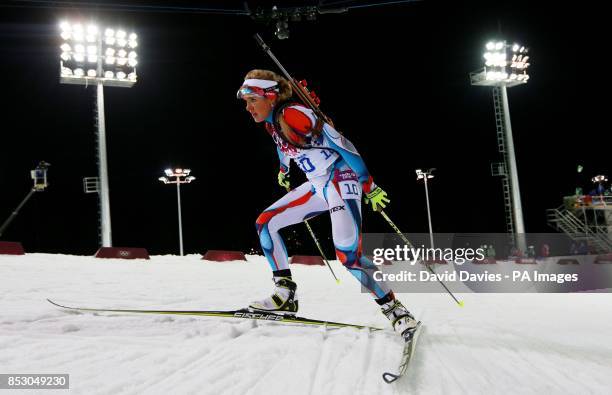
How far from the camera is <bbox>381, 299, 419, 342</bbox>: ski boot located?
3379mm

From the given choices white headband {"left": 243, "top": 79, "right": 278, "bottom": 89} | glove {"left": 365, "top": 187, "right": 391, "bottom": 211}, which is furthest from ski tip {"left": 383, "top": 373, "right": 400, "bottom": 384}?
white headband {"left": 243, "top": 79, "right": 278, "bottom": 89}

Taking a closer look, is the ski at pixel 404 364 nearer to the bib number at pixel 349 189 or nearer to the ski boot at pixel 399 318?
the ski boot at pixel 399 318

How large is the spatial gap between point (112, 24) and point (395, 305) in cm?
2206

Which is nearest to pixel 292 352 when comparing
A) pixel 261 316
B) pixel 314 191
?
pixel 261 316

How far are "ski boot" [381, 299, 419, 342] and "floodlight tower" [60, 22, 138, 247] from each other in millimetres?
17812

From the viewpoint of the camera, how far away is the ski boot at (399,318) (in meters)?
3.38

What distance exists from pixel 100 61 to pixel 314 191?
64.9 ft

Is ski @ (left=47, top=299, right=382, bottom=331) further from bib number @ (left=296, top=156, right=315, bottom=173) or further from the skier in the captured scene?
bib number @ (left=296, top=156, right=315, bottom=173)

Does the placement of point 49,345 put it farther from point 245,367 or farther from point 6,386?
point 245,367

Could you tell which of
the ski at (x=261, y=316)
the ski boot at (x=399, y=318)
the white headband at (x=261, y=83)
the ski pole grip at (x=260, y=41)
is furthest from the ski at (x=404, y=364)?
the ski pole grip at (x=260, y=41)

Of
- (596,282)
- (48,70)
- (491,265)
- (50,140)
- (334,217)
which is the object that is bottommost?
(596,282)

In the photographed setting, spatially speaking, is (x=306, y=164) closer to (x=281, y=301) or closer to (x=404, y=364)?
(x=281, y=301)

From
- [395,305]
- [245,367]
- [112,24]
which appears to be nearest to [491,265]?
[395,305]

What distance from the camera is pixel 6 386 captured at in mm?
2215
